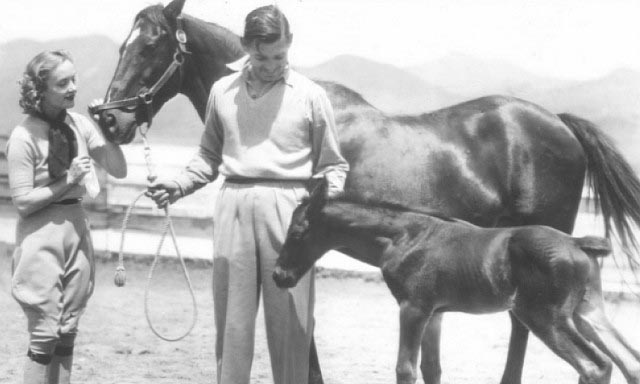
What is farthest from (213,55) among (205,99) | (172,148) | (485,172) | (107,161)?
(172,148)

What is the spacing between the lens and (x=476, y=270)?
448 cm

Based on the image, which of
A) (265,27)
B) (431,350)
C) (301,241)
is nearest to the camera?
(265,27)

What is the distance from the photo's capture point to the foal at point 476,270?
4324mm

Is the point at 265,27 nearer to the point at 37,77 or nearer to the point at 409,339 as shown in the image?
the point at 37,77

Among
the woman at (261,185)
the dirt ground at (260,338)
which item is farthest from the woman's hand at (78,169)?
the dirt ground at (260,338)

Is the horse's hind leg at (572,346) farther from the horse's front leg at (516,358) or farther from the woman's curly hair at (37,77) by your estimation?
the woman's curly hair at (37,77)

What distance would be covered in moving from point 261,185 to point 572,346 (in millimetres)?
1430

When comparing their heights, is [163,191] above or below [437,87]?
above

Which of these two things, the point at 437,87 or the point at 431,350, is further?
the point at 437,87

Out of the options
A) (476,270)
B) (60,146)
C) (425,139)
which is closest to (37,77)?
(60,146)

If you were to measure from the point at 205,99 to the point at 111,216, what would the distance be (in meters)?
4.47

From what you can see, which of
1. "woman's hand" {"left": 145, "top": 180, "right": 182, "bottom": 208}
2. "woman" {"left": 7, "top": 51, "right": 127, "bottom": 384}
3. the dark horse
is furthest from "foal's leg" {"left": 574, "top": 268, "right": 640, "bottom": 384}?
"woman" {"left": 7, "top": 51, "right": 127, "bottom": 384}

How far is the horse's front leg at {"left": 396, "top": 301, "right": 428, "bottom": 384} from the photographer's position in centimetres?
446

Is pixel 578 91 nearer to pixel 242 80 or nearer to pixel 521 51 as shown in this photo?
pixel 521 51
